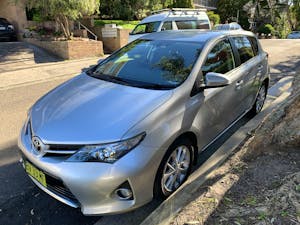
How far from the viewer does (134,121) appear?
253cm

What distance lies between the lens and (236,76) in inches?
154

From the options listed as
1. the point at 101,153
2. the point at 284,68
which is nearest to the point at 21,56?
the point at 284,68

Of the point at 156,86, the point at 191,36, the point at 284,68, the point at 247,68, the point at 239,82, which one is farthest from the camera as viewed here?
the point at 284,68

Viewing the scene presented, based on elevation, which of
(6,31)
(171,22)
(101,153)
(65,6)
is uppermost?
(65,6)

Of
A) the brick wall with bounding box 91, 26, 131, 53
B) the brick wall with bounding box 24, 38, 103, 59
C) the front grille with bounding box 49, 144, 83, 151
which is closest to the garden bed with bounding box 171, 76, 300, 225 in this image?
the front grille with bounding box 49, 144, 83, 151

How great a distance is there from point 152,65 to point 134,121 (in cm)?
114

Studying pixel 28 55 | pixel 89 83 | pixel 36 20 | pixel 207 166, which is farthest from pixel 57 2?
pixel 207 166

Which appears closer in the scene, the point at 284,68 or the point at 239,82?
the point at 239,82

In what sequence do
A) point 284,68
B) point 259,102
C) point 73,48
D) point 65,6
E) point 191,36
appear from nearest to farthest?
point 191,36 < point 259,102 < point 284,68 < point 65,6 < point 73,48

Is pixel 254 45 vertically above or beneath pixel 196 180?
above

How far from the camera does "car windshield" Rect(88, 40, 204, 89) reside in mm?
3203

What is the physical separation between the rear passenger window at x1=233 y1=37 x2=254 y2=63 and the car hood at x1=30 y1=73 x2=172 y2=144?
1835 millimetres

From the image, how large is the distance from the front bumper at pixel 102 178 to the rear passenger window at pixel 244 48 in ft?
7.98

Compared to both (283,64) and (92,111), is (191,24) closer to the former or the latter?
(283,64)
